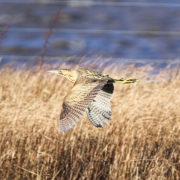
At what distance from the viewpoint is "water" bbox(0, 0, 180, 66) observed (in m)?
16.3

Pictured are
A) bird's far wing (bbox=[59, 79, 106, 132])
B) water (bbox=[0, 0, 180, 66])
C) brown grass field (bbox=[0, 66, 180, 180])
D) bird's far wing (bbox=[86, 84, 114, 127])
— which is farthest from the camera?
water (bbox=[0, 0, 180, 66])

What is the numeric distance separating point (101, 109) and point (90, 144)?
3004 millimetres

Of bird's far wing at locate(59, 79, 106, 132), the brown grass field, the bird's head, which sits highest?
the brown grass field

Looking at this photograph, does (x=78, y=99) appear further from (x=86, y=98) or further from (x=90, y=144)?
(x=90, y=144)

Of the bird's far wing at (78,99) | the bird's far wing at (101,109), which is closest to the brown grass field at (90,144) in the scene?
the bird's far wing at (101,109)

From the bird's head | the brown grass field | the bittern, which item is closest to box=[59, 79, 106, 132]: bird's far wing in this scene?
the bittern

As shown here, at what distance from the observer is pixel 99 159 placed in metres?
6.95

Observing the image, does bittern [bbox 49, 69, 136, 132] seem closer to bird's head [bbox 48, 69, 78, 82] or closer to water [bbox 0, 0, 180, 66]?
bird's head [bbox 48, 69, 78, 82]

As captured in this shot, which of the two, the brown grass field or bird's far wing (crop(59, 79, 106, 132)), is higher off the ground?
the brown grass field

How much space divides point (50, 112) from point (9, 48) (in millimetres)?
10049

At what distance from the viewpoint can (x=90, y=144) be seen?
693cm

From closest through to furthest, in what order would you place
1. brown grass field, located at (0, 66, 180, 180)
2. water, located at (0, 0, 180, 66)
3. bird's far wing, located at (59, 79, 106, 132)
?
bird's far wing, located at (59, 79, 106, 132)
brown grass field, located at (0, 66, 180, 180)
water, located at (0, 0, 180, 66)

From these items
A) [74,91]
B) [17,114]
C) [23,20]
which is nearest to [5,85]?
[17,114]

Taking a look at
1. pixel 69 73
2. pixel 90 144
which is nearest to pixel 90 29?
pixel 90 144
